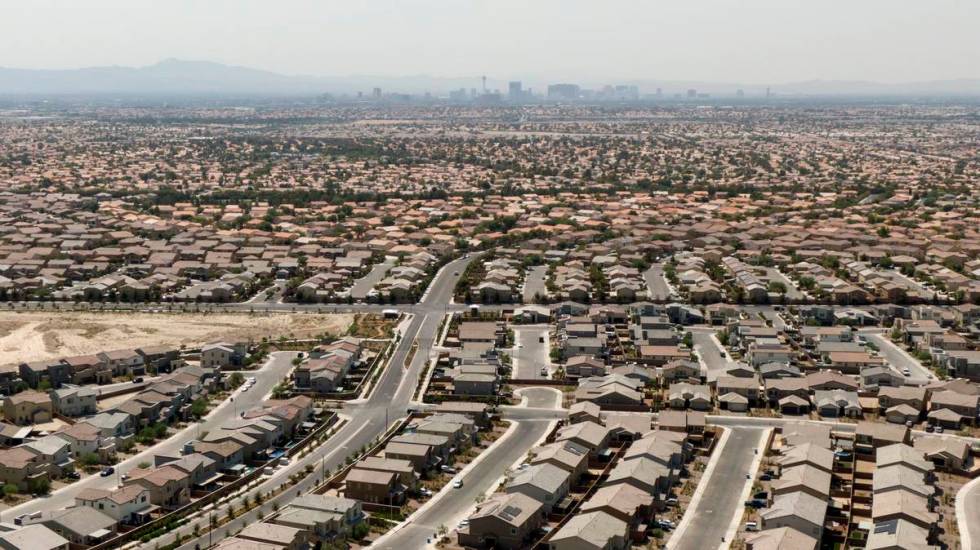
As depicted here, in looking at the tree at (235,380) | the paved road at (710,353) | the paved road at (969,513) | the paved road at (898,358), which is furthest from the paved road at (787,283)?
the tree at (235,380)

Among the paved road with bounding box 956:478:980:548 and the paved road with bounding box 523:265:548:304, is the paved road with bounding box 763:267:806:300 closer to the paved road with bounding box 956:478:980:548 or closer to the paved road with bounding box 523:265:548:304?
the paved road with bounding box 523:265:548:304

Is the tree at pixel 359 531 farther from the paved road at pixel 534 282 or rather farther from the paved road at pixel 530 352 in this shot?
the paved road at pixel 534 282

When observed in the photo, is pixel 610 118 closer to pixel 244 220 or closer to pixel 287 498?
pixel 244 220

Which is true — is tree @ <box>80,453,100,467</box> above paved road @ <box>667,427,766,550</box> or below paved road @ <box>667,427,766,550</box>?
below

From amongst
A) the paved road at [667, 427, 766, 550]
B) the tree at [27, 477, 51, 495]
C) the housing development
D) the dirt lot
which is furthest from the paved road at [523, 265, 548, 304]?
the tree at [27, 477, 51, 495]

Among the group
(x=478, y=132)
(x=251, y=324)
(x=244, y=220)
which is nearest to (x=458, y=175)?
(x=244, y=220)

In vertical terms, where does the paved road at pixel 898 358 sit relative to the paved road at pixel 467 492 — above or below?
above
